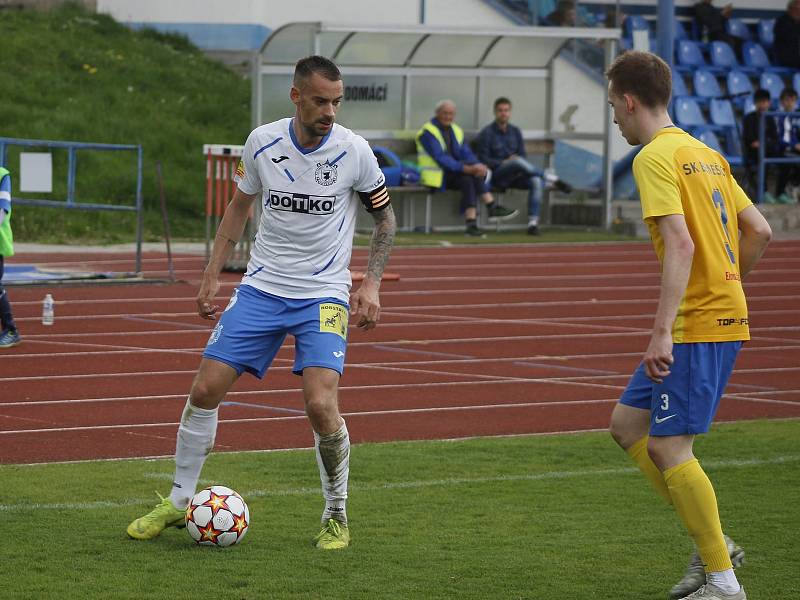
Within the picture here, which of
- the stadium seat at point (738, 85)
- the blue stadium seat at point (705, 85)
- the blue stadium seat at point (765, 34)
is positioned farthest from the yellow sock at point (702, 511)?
the blue stadium seat at point (765, 34)

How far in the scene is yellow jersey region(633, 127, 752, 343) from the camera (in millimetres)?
5184

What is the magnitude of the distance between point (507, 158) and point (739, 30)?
9404mm

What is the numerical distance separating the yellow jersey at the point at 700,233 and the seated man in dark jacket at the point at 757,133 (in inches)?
732

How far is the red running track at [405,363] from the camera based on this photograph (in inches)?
355

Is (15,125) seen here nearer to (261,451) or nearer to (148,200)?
(148,200)

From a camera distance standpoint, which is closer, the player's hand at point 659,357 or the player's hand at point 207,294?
the player's hand at point 659,357

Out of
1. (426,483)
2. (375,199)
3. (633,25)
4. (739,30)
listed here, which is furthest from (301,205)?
(739,30)

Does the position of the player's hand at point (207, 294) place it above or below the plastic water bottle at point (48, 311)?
above

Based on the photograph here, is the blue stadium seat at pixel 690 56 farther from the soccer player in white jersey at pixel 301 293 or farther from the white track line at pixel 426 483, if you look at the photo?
the soccer player in white jersey at pixel 301 293

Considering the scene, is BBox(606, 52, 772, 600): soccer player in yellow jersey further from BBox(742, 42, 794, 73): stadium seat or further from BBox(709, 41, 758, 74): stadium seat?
BBox(742, 42, 794, 73): stadium seat

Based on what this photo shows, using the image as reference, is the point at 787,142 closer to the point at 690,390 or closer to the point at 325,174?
the point at 325,174

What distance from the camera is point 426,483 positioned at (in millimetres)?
7543

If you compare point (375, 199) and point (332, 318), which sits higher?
point (375, 199)

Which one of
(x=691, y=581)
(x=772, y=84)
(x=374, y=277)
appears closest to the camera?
(x=691, y=581)
